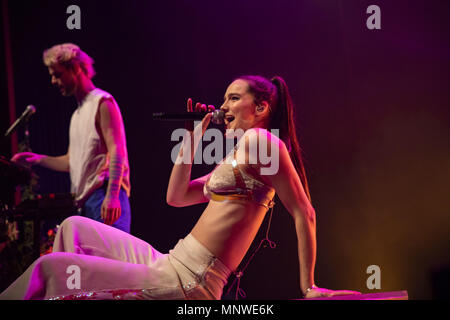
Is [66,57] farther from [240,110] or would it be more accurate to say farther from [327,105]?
[327,105]

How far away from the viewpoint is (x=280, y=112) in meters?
2.18

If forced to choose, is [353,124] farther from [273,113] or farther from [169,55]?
[169,55]

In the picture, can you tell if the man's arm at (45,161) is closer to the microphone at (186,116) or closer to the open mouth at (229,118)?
the microphone at (186,116)

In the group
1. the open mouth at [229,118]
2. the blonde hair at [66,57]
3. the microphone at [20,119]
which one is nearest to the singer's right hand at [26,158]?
the microphone at [20,119]

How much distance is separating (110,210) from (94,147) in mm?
516

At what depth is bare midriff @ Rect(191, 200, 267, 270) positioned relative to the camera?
1.70 meters

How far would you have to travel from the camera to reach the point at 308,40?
11.2 ft

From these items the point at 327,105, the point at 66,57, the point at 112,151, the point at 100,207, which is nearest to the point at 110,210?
the point at 100,207

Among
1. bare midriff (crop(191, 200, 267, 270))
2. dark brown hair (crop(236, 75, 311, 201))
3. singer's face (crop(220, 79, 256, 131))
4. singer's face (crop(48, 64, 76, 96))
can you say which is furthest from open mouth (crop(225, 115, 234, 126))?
singer's face (crop(48, 64, 76, 96))

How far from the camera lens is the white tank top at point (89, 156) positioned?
2.73 metres

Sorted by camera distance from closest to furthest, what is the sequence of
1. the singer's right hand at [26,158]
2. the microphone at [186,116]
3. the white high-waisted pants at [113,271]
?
the white high-waisted pants at [113,271], the microphone at [186,116], the singer's right hand at [26,158]

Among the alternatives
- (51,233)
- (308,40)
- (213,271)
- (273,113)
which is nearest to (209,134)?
(308,40)

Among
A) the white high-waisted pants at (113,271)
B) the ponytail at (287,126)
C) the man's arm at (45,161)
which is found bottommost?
the white high-waisted pants at (113,271)

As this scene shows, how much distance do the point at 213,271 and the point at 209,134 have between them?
2.04 m
